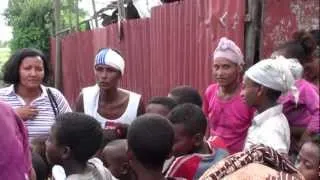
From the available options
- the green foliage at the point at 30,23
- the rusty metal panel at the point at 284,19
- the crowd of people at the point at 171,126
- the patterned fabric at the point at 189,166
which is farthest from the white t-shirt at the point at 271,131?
the green foliage at the point at 30,23

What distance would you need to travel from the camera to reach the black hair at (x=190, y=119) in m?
3.60

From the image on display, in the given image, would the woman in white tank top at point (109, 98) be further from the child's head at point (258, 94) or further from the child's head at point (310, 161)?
the child's head at point (310, 161)

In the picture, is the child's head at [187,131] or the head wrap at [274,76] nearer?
the child's head at [187,131]

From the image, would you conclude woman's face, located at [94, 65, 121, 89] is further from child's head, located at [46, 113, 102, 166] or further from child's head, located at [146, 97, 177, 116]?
child's head, located at [46, 113, 102, 166]

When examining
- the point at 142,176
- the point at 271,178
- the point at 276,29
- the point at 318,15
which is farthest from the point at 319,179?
the point at 318,15

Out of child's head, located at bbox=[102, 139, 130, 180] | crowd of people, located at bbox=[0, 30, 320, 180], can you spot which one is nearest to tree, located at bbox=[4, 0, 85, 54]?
crowd of people, located at bbox=[0, 30, 320, 180]

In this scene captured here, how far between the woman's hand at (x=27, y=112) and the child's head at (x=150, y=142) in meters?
1.47

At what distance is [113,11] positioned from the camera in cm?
1395

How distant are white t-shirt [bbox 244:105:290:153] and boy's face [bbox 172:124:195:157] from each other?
1.00 feet

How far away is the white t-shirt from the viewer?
356 cm

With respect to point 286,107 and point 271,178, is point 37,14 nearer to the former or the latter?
point 286,107

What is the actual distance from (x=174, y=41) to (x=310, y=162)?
15.8ft

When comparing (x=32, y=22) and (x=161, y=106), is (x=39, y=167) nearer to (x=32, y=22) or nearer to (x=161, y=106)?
(x=161, y=106)

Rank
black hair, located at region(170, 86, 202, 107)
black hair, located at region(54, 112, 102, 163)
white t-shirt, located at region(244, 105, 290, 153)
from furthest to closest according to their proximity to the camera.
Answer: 1. black hair, located at region(170, 86, 202, 107)
2. white t-shirt, located at region(244, 105, 290, 153)
3. black hair, located at region(54, 112, 102, 163)
